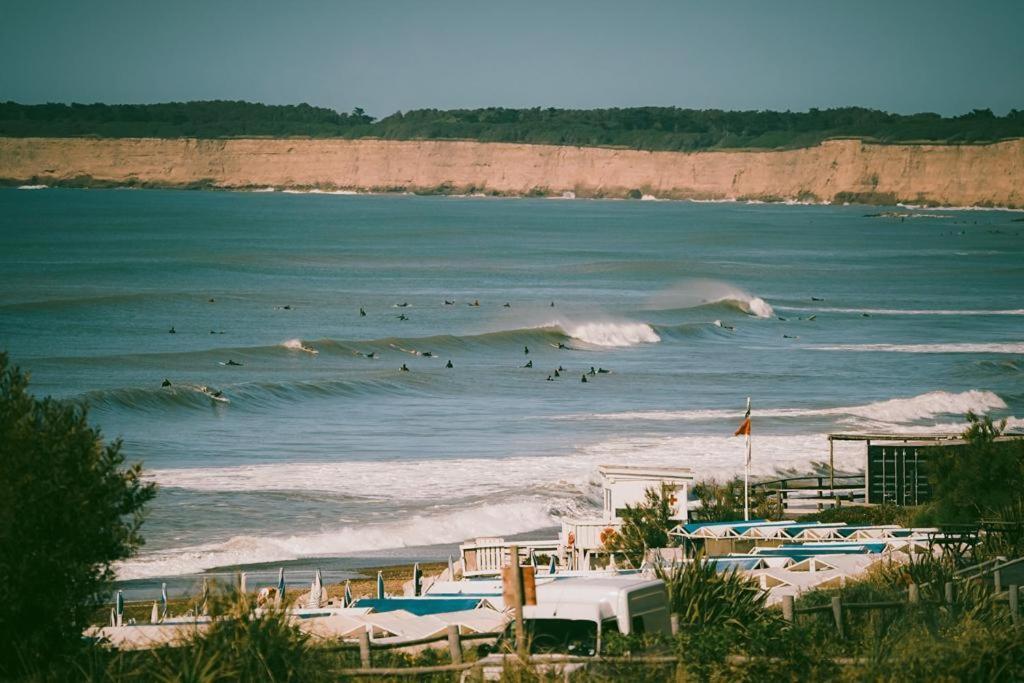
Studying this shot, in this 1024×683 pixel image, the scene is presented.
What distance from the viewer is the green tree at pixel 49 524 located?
11.1m

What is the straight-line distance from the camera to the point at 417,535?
28.6m

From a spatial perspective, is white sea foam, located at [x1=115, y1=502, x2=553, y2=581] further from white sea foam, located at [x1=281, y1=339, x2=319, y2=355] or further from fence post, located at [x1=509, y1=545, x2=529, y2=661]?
white sea foam, located at [x1=281, y1=339, x2=319, y2=355]

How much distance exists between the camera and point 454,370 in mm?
56406

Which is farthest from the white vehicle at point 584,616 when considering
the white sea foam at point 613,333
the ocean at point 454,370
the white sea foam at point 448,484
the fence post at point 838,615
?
the white sea foam at point 613,333

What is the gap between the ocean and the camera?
102 feet

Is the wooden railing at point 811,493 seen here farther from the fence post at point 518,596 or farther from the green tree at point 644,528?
the fence post at point 518,596

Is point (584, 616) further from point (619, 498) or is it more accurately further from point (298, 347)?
point (298, 347)

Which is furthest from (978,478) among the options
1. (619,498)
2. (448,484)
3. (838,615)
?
(448,484)

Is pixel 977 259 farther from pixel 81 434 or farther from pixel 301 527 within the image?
pixel 81 434

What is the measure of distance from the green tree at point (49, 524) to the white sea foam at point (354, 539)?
1285cm

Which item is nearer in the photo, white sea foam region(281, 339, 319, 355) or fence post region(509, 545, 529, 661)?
fence post region(509, 545, 529, 661)

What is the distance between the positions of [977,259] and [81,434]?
417ft

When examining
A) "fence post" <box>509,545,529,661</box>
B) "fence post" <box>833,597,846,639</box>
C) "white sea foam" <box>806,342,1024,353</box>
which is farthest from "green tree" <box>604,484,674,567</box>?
"white sea foam" <box>806,342,1024,353</box>

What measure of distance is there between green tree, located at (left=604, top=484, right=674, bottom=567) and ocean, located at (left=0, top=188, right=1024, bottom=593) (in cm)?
581
